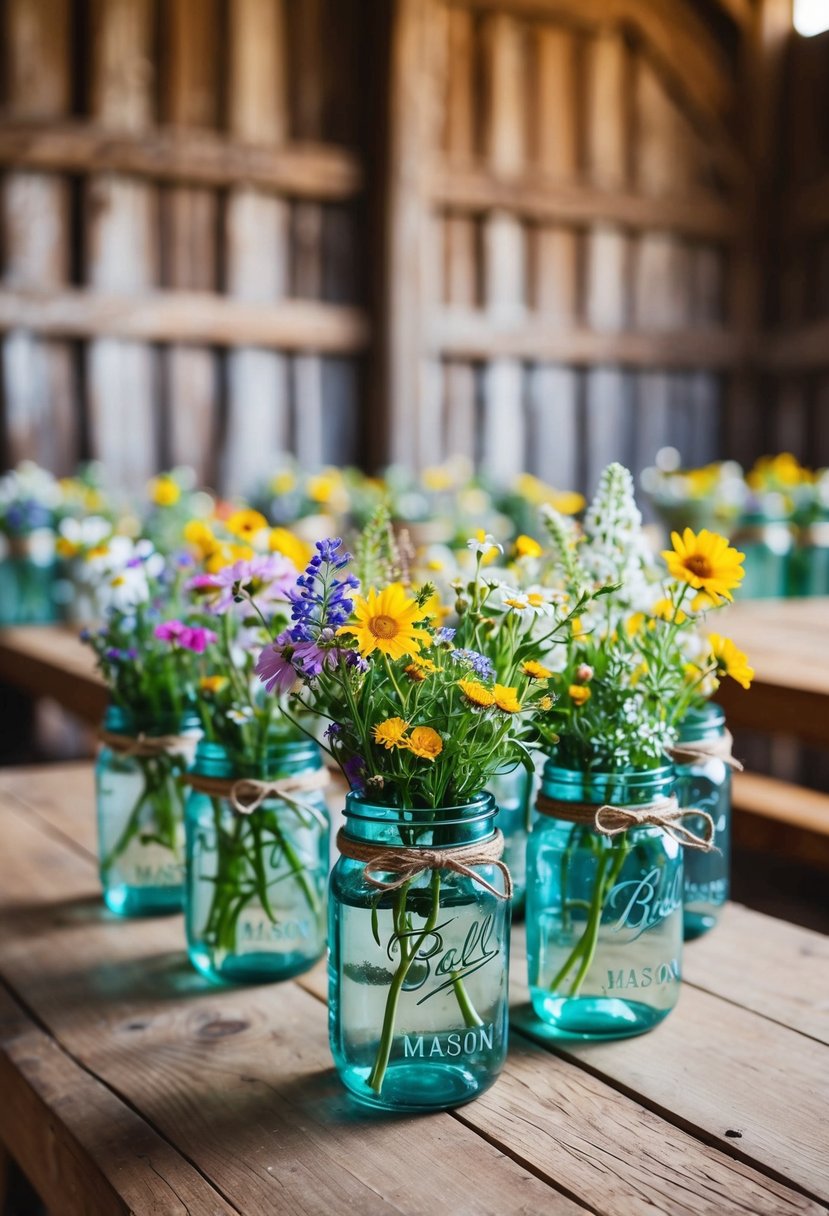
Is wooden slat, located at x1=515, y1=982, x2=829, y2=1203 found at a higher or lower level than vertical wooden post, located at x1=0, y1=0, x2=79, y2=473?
lower

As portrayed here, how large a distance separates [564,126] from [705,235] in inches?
28.5

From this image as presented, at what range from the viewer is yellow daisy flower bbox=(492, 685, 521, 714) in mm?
792

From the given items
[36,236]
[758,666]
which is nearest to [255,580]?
[758,666]

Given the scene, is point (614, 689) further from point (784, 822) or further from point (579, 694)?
point (784, 822)

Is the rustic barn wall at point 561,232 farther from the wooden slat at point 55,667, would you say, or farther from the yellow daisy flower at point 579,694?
the yellow daisy flower at point 579,694

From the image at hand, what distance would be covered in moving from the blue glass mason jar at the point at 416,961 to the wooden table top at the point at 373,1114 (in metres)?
0.03

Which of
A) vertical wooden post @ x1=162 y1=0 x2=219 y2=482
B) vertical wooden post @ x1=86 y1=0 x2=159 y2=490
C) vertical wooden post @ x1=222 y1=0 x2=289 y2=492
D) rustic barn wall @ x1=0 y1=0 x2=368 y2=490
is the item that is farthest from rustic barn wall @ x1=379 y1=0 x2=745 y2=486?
vertical wooden post @ x1=86 y1=0 x2=159 y2=490

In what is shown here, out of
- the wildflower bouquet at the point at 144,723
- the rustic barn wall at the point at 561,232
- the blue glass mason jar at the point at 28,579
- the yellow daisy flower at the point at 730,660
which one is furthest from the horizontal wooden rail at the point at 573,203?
the yellow daisy flower at the point at 730,660

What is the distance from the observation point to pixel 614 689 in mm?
937

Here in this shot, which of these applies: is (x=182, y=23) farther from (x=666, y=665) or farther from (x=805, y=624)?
(x=666, y=665)

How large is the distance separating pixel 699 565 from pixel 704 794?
0.28m

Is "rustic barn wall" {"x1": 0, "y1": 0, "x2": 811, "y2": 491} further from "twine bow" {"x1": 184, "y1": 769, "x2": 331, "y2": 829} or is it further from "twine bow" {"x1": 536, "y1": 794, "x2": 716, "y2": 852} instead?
"twine bow" {"x1": 536, "y1": 794, "x2": 716, "y2": 852}

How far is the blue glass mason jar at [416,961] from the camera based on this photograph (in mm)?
818

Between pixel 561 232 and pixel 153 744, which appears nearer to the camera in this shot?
pixel 153 744
